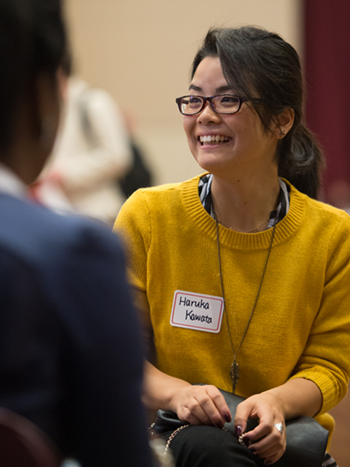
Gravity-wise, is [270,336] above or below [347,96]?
below

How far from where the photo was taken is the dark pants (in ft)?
3.61

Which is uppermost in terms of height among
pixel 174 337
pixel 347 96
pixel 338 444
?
pixel 347 96

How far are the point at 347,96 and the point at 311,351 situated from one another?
4.88 metres

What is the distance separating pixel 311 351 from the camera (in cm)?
141

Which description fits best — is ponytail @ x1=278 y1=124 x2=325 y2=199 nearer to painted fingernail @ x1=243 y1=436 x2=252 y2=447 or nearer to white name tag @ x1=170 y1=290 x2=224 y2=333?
white name tag @ x1=170 y1=290 x2=224 y2=333

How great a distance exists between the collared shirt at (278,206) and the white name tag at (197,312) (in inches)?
8.9

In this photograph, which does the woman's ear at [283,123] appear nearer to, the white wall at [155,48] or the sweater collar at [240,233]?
the sweater collar at [240,233]

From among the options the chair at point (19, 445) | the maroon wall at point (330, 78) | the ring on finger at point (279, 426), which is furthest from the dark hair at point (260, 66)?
the maroon wall at point (330, 78)

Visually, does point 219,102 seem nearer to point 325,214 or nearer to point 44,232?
point 325,214

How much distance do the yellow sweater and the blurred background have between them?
414 centimetres

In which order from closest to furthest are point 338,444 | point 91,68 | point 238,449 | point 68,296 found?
point 68,296
point 238,449
point 338,444
point 91,68

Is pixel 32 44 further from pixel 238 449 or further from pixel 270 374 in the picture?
pixel 270 374

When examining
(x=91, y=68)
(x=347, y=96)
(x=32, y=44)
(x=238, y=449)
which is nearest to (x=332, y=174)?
(x=347, y=96)

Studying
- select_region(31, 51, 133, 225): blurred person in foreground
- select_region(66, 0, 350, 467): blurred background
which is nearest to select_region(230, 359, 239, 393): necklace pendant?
select_region(31, 51, 133, 225): blurred person in foreground
